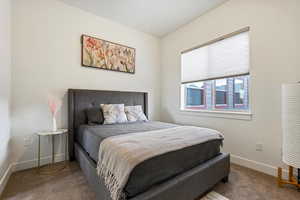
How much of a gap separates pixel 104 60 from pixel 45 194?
2.46 m

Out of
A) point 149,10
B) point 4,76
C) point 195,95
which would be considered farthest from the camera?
point 195,95

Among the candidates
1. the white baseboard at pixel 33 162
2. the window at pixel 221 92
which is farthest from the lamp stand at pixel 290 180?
the white baseboard at pixel 33 162

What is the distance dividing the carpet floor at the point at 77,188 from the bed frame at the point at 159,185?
5.5 inches

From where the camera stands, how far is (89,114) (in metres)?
2.56

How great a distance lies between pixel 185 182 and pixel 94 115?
6.28ft

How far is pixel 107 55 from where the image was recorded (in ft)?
10.1

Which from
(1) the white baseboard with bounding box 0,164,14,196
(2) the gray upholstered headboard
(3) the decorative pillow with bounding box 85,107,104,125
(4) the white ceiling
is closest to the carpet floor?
(1) the white baseboard with bounding box 0,164,14,196

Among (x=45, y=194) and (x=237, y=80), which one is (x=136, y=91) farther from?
(x=45, y=194)

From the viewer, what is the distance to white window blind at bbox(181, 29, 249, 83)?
2.40m

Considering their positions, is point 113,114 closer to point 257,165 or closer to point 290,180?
point 257,165

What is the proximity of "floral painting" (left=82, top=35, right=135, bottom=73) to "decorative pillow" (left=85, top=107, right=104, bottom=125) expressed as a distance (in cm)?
95

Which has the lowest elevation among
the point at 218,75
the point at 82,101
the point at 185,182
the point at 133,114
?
the point at 185,182

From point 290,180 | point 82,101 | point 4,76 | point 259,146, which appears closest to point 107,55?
point 82,101

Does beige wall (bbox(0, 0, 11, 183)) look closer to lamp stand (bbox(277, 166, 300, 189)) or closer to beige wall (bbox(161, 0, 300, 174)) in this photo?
beige wall (bbox(161, 0, 300, 174))
